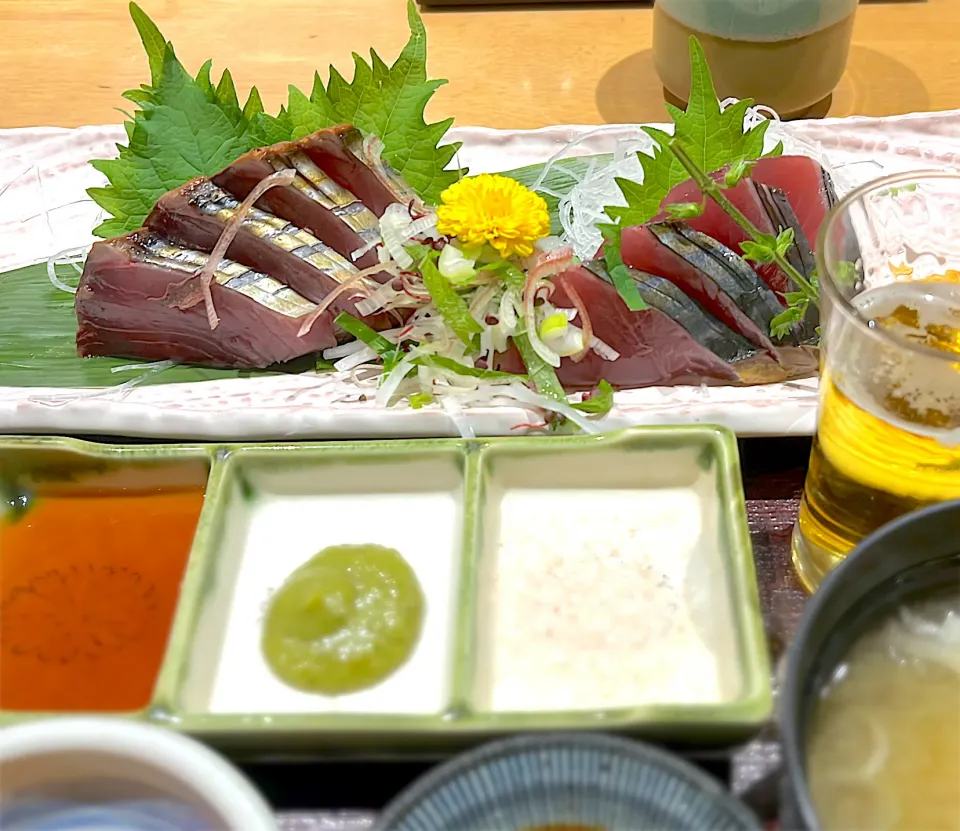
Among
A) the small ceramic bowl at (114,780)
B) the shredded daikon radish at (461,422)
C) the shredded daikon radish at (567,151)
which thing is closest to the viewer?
the small ceramic bowl at (114,780)

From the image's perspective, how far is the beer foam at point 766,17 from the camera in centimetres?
225

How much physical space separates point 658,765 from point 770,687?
0.77ft

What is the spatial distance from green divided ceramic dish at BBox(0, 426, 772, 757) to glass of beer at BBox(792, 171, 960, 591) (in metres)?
0.15

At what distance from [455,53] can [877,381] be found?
1.96 meters

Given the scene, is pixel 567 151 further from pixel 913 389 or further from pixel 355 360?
pixel 913 389

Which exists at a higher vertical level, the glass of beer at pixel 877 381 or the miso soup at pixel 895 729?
the glass of beer at pixel 877 381

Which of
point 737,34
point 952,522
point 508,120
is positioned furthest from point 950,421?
point 508,120

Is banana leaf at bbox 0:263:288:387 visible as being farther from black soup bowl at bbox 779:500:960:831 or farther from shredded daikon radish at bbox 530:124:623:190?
black soup bowl at bbox 779:500:960:831

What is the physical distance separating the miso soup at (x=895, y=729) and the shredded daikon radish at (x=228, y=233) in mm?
1292

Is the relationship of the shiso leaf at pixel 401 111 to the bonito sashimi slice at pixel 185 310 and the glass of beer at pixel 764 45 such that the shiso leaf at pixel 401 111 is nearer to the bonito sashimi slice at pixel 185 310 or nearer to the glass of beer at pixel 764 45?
the bonito sashimi slice at pixel 185 310

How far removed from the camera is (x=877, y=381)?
1251mm

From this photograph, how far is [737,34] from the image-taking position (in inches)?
90.4

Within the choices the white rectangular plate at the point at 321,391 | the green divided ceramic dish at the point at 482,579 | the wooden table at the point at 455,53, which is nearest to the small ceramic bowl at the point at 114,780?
the green divided ceramic dish at the point at 482,579

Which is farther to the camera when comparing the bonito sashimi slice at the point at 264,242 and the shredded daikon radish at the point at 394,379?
the bonito sashimi slice at the point at 264,242
